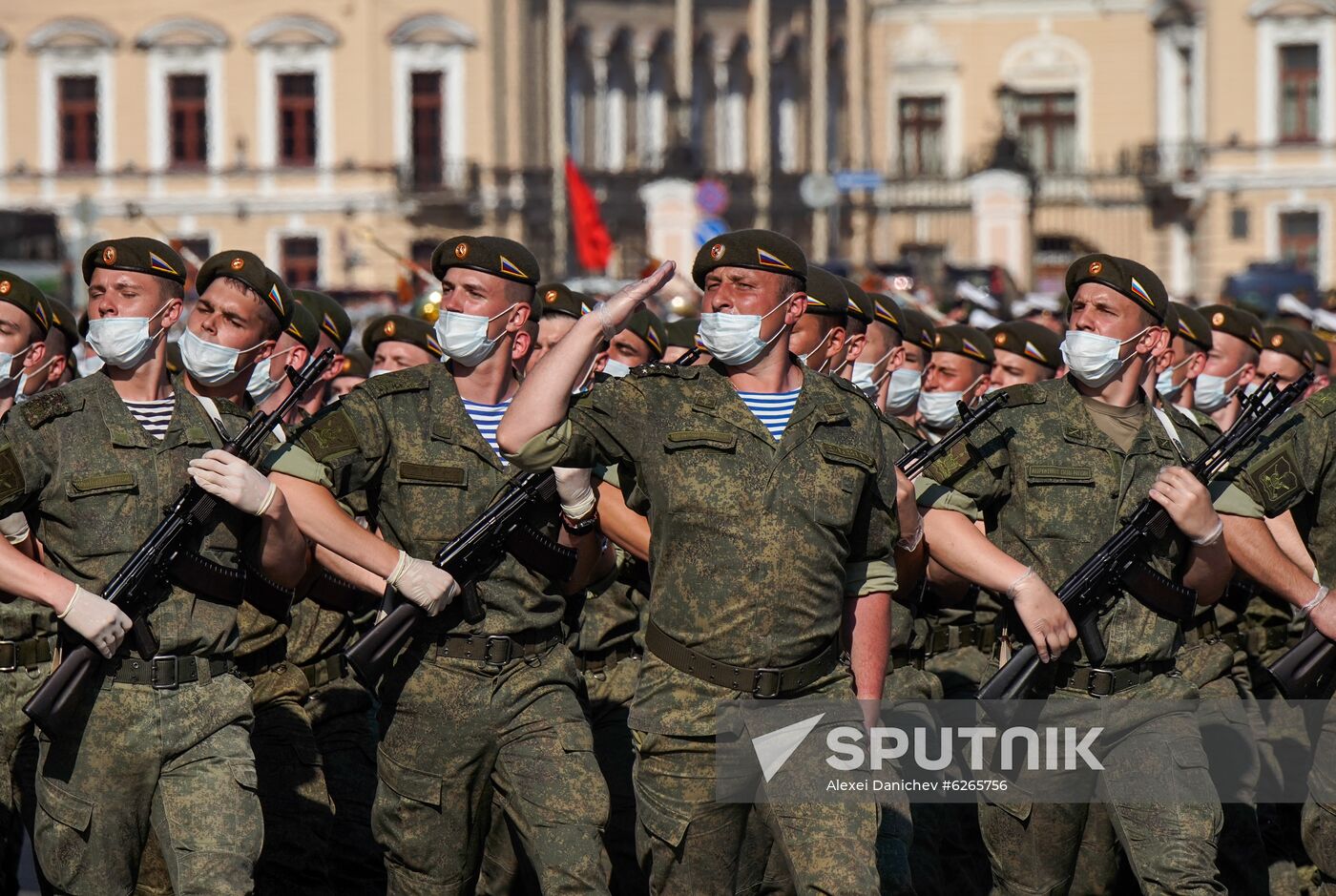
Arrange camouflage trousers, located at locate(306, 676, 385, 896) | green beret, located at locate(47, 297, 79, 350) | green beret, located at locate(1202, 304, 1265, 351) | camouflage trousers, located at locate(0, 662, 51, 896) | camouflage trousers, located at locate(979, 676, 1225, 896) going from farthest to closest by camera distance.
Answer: green beret, located at locate(1202, 304, 1265, 351), green beret, located at locate(47, 297, 79, 350), camouflage trousers, located at locate(306, 676, 385, 896), camouflage trousers, located at locate(0, 662, 51, 896), camouflage trousers, located at locate(979, 676, 1225, 896)

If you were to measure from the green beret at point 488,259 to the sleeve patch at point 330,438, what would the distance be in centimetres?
68

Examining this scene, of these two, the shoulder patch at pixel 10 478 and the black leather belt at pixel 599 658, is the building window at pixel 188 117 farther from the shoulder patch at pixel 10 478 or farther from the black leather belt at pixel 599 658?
the shoulder patch at pixel 10 478

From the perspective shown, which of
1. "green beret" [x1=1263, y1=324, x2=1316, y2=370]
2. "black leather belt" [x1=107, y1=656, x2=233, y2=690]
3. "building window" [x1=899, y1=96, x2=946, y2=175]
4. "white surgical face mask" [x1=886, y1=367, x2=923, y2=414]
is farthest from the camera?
"building window" [x1=899, y1=96, x2=946, y2=175]

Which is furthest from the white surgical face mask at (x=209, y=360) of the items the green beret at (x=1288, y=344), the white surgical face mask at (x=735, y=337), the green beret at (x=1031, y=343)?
the green beret at (x=1288, y=344)

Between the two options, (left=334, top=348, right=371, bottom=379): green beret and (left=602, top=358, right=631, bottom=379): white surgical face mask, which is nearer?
(left=602, top=358, right=631, bottom=379): white surgical face mask

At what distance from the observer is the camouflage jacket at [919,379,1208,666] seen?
7219 mm

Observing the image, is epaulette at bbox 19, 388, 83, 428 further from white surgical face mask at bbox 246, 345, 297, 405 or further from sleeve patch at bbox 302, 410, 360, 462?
white surgical face mask at bbox 246, 345, 297, 405

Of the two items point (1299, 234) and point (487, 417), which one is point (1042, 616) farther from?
point (1299, 234)

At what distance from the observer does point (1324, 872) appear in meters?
7.52

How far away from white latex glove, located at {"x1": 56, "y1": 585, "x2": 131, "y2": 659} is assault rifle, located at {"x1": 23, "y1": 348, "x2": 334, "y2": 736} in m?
0.07

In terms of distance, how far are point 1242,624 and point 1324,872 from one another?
1.86 m

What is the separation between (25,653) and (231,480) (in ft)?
5.40

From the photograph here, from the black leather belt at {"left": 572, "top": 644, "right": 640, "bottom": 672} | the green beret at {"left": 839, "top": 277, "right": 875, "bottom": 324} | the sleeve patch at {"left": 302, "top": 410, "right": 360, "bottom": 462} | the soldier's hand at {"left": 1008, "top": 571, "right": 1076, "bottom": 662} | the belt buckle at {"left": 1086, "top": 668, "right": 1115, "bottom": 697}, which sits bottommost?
the black leather belt at {"left": 572, "top": 644, "right": 640, "bottom": 672}

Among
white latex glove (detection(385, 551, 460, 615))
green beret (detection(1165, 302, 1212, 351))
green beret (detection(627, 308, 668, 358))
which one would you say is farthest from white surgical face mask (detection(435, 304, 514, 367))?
green beret (detection(1165, 302, 1212, 351))
